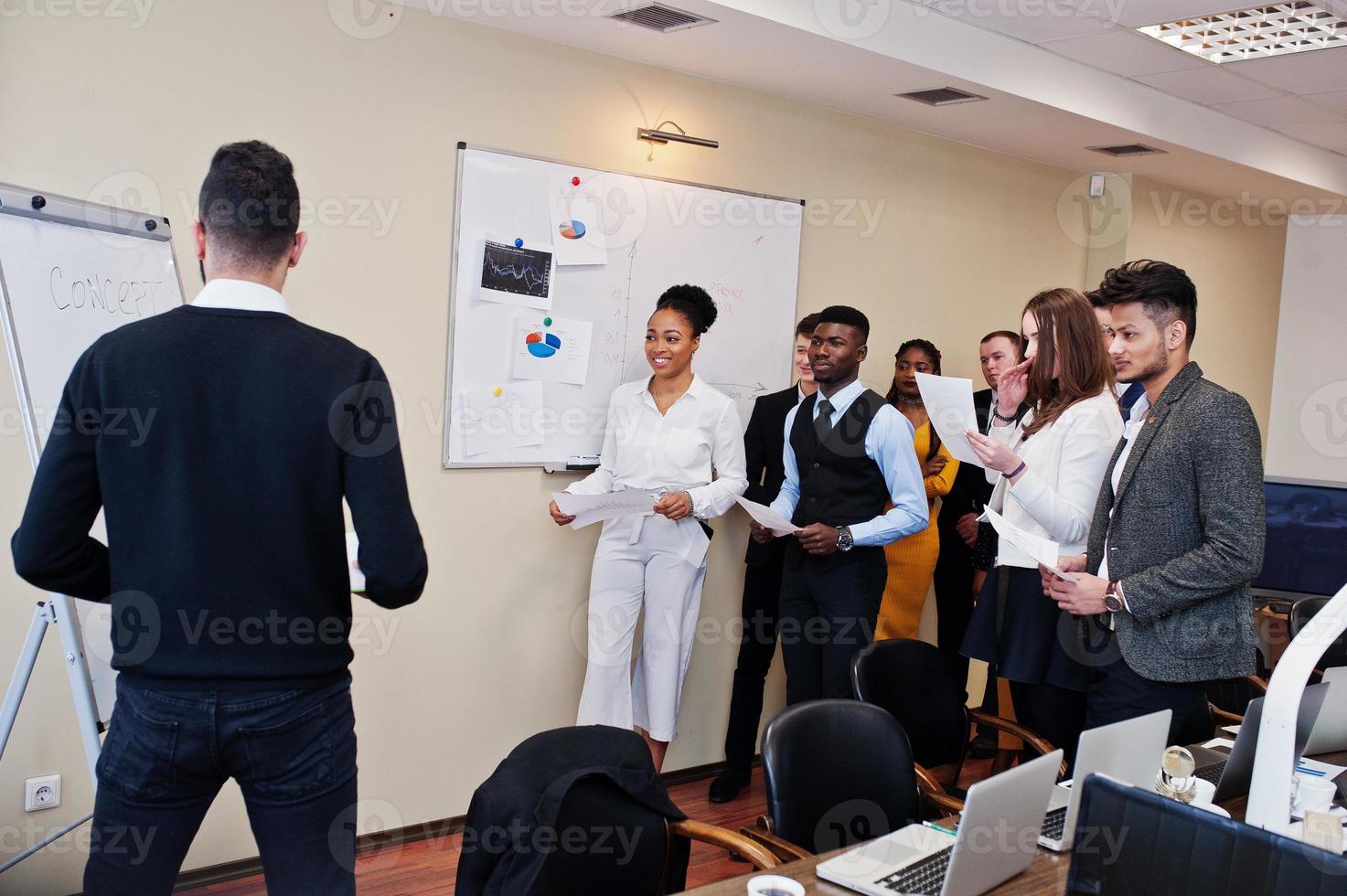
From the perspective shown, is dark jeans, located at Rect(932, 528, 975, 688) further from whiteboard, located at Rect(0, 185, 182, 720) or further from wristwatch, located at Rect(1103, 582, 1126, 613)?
whiteboard, located at Rect(0, 185, 182, 720)

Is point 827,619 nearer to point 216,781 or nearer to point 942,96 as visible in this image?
point 942,96

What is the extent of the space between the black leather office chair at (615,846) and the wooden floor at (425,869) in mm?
1054

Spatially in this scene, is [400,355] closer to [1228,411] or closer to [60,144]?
[60,144]

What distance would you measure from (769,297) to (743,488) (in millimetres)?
940

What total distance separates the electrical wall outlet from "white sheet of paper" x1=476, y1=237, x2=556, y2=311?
1.92 meters

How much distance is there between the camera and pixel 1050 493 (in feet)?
9.56

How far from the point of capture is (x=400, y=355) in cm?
366

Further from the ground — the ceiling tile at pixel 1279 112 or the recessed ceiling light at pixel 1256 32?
the recessed ceiling light at pixel 1256 32

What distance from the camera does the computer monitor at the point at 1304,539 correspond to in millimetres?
4750

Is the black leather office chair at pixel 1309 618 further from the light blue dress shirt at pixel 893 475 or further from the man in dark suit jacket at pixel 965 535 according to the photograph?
the light blue dress shirt at pixel 893 475

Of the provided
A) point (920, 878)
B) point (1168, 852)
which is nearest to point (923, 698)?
point (920, 878)

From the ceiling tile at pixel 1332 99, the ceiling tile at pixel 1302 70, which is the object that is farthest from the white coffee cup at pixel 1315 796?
the ceiling tile at pixel 1332 99

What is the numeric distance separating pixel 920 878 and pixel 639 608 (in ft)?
7.74

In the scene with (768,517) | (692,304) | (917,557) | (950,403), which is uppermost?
(692,304)
